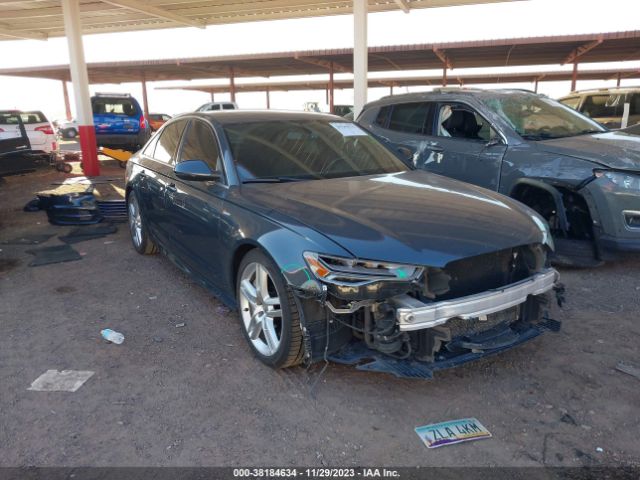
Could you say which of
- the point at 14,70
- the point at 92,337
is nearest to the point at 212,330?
the point at 92,337

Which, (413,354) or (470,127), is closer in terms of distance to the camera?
(413,354)

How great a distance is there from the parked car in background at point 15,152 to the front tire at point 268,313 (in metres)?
8.95

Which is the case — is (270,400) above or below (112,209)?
below

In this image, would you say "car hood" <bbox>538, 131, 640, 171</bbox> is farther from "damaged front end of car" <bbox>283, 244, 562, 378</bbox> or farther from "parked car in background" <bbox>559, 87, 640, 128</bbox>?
"parked car in background" <bbox>559, 87, 640, 128</bbox>

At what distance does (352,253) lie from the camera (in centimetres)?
248

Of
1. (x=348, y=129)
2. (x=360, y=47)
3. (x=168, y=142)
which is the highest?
(x=360, y=47)

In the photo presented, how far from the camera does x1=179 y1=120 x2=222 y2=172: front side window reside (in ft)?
11.9

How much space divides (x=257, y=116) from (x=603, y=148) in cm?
324

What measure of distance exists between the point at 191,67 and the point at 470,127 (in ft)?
67.7

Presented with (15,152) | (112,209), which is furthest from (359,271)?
(15,152)

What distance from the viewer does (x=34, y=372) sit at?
3102 mm

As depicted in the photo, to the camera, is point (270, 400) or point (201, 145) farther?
point (201, 145)

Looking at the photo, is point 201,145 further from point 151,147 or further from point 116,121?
point 116,121

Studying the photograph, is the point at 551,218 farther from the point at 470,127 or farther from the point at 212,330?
the point at 212,330
